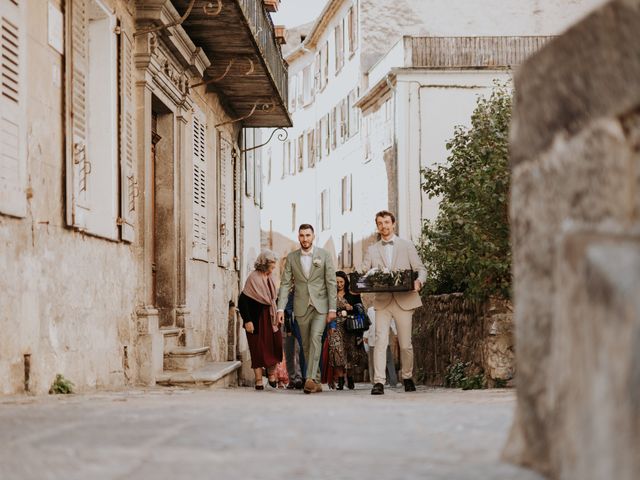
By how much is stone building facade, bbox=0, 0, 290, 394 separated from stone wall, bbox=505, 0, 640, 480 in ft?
16.4

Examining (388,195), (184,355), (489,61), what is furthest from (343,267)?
(184,355)

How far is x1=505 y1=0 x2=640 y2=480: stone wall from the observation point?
8.47ft

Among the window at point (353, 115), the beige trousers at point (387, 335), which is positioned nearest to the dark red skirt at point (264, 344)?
the beige trousers at point (387, 335)

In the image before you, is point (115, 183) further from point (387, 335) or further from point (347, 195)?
point (347, 195)

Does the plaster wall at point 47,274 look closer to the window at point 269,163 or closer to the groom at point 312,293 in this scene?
the groom at point 312,293

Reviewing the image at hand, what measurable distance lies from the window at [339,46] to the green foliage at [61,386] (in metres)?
31.1

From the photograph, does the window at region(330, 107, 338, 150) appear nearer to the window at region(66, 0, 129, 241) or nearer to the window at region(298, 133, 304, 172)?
the window at region(298, 133, 304, 172)

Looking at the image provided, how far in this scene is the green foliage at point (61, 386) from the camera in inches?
353

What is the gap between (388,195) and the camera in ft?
100.0

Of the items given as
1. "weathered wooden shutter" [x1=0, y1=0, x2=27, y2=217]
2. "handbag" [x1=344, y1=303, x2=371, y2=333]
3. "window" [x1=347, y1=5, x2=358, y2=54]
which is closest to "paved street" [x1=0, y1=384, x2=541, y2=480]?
"weathered wooden shutter" [x1=0, y1=0, x2=27, y2=217]

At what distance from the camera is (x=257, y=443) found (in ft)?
14.8

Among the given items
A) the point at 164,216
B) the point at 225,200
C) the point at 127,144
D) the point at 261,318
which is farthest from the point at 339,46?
the point at 127,144

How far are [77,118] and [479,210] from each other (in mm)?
7176

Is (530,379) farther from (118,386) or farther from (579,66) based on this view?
(118,386)
